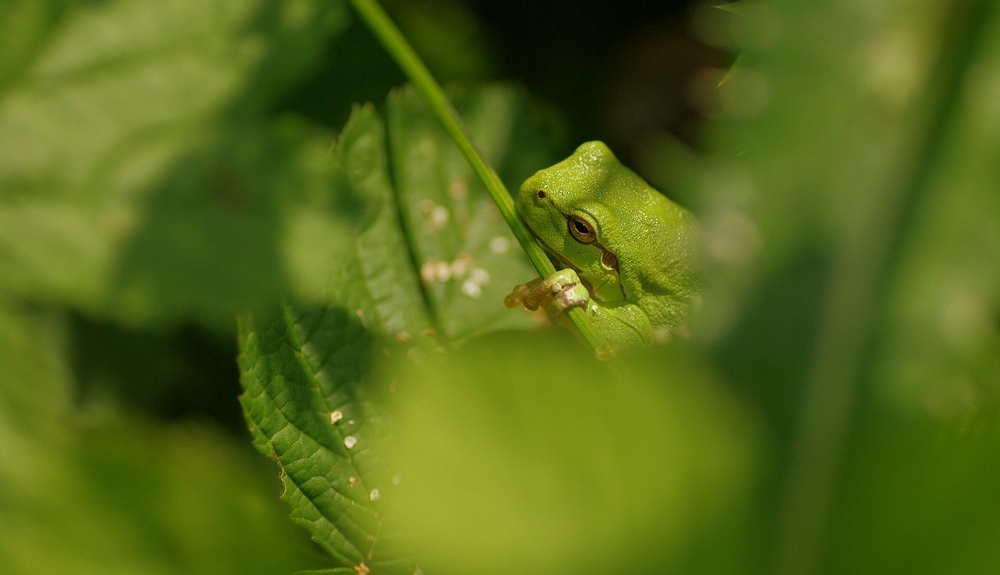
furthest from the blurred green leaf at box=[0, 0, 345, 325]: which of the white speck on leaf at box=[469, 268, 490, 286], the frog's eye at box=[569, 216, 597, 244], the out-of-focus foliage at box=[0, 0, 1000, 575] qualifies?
the frog's eye at box=[569, 216, 597, 244]

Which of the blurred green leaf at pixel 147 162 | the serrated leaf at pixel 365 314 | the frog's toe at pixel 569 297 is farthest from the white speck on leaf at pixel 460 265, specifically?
the blurred green leaf at pixel 147 162

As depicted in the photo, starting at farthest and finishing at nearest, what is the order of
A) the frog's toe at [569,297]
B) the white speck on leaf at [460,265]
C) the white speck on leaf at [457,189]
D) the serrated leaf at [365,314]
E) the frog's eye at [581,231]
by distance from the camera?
the frog's eye at [581,231], the white speck on leaf at [457,189], the white speck on leaf at [460,265], the frog's toe at [569,297], the serrated leaf at [365,314]

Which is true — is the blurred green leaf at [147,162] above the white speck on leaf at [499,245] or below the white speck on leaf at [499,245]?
above

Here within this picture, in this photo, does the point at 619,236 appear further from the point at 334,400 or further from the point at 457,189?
the point at 334,400

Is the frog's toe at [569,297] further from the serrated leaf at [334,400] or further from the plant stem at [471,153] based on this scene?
the serrated leaf at [334,400]

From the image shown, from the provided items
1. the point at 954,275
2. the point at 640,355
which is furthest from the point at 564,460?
the point at 954,275

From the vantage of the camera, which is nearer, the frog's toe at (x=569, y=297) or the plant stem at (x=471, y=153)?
the plant stem at (x=471, y=153)
